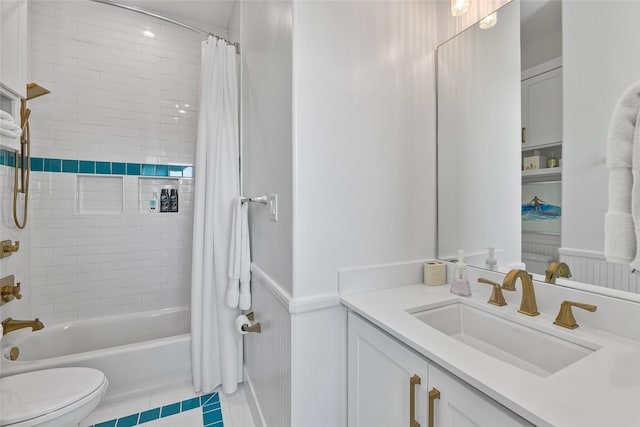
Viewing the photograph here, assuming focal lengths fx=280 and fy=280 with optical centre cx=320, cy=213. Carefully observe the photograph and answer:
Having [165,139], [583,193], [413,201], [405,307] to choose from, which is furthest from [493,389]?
[165,139]

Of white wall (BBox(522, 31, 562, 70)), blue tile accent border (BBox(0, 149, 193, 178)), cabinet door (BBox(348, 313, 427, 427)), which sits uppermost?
white wall (BBox(522, 31, 562, 70))

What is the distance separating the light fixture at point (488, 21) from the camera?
1.17m

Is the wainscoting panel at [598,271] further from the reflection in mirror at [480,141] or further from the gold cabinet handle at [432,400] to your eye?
the gold cabinet handle at [432,400]

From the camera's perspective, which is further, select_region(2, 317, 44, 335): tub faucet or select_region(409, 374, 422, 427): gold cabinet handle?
select_region(2, 317, 44, 335): tub faucet

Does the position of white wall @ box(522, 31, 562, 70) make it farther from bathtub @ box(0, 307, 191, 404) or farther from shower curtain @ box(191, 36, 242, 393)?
bathtub @ box(0, 307, 191, 404)

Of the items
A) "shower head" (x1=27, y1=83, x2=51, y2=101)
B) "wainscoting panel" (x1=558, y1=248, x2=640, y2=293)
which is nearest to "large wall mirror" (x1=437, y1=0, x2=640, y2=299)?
"wainscoting panel" (x1=558, y1=248, x2=640, y2=293)

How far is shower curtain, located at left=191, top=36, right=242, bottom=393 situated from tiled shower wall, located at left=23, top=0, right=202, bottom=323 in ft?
2.51

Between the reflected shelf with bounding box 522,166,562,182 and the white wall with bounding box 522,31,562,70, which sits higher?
the white wall with bounding box 522,31,562,70

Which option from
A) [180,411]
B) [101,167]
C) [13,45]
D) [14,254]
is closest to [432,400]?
[180,411]

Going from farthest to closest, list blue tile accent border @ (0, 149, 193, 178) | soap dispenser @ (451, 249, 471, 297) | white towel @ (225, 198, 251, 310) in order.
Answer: blue tile accent border @ (0, 149, 193, 178)
white towel @ (225, 198, 251, 310)
soap dispenser @ (451, 249, 471, 297)

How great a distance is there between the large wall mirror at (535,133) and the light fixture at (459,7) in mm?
101

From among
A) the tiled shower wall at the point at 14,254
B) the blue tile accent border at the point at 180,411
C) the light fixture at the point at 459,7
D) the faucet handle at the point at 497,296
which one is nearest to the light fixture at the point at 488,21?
the light fixture at the point at 459,7

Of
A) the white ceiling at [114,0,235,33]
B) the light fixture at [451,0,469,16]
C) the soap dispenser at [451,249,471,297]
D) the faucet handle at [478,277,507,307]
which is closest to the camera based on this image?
the faucet handle at [478,277,507,307]

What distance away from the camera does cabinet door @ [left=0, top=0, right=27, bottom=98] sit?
4.00 feet
